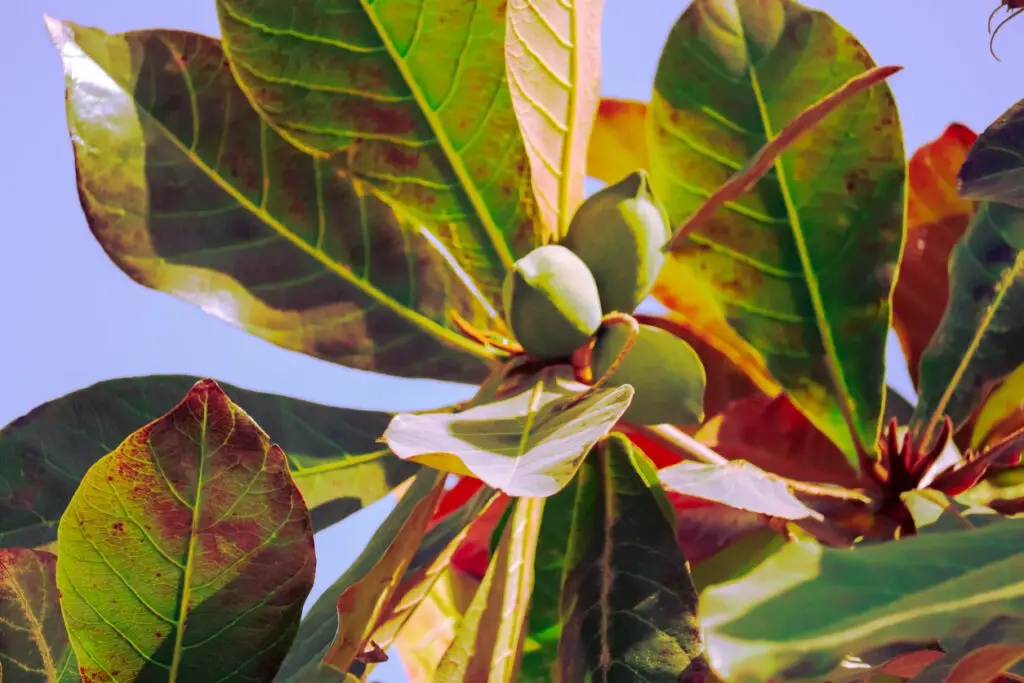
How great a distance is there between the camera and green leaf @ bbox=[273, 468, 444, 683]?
12.9 inches

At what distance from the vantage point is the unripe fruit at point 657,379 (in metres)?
0.38

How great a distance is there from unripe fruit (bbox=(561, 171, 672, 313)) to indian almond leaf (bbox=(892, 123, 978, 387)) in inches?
8.8

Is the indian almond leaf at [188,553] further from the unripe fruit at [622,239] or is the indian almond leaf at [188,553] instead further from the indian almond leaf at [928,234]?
the indian almond leaf at [928,234]

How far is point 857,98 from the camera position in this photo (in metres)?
0.42

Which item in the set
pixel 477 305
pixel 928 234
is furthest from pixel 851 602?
pixel 928 234

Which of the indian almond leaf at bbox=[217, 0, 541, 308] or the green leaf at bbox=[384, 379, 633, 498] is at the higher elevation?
the indian almond leaf at bbox=[217, 0, 541, 308]

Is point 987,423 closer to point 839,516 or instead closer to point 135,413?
point 839,516

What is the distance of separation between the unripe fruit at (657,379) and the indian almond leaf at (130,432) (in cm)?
11

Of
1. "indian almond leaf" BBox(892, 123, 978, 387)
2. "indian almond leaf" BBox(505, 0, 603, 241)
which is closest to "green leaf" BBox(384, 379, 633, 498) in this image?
"indian almond leaf" BBox(505, 0, 603, 241)

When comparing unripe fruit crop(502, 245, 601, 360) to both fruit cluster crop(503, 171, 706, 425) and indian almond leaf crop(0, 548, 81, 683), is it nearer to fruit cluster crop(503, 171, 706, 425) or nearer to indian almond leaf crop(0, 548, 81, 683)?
fruit cluster crop(503, 171, 706, 425)

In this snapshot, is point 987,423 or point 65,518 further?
point 987,423

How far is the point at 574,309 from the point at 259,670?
165 mm

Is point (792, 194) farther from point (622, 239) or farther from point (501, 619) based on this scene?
point (501, 619)

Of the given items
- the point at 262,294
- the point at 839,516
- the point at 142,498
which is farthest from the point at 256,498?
the point at 839,516
